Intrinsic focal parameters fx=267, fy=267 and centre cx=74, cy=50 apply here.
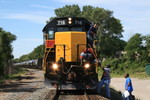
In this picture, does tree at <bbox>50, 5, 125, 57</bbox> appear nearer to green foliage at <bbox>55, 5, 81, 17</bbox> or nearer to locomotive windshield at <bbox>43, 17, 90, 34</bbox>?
green foliage at <bbox>55, 5, 81, 17</bbox>

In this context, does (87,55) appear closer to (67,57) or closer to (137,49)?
(67,57)

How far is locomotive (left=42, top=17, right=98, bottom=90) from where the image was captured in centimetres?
1327

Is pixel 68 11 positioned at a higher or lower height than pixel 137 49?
higher

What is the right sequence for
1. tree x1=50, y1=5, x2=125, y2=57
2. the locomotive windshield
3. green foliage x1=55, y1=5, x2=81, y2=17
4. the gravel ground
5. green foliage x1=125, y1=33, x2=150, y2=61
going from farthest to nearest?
green foliage x1=55, y1=5, x2=81, y2=17
green foliage x1=125, y1=33, x2=150, y2=61
tree x1=50, y1=5, x2=125, y2=57
the locomotive windshield
the gravel ground

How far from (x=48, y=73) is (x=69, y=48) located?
5.76ft

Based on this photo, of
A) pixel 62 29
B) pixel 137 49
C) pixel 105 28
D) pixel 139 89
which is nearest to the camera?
pixel 62 29

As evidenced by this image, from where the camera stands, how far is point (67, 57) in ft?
45.9

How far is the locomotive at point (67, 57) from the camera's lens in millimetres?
13266

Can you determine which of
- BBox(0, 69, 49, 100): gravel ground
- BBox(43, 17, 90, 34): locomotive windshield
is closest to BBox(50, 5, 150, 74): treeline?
BBox(0, 69, 49, 100): gravel ground

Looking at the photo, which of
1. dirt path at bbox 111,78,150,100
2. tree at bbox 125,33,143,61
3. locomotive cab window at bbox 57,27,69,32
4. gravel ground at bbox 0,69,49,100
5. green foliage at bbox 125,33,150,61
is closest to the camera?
gravel ground at bbox 0,69,49,100

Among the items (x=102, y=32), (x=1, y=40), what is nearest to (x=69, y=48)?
(x=1, y=40)

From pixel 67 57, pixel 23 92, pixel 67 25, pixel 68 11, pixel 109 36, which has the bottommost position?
pixel 23 92

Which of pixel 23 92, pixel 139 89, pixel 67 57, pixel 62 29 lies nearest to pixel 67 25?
pixel 62 29

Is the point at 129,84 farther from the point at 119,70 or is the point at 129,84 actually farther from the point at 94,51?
the point at 119,70
